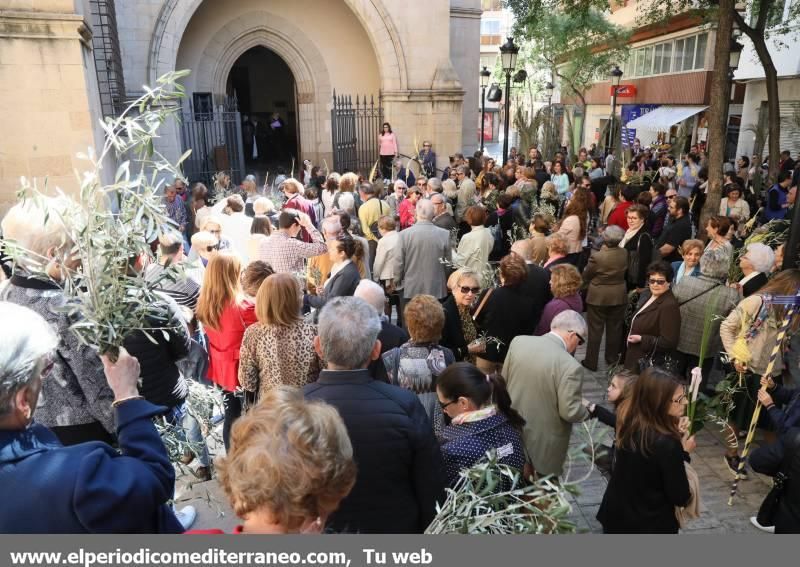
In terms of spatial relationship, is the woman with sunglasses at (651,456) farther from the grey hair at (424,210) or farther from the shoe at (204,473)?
the grey hair at (424,210)

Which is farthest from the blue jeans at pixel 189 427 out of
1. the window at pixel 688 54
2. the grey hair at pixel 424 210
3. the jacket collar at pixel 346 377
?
the window at pixel 688 54

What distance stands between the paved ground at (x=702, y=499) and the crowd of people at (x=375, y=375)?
0.16 meters

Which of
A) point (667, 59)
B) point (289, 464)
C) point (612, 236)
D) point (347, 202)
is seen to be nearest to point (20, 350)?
point (289, 464)

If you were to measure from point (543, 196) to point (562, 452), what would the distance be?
20.5 feet

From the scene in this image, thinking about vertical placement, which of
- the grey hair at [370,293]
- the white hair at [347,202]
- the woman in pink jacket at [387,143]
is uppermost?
the woman in pink jacket at [387,143]

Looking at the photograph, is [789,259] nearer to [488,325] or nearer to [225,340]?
[488,325]

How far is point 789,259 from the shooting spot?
15.7 feet

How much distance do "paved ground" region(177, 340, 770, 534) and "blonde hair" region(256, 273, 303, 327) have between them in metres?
1.22

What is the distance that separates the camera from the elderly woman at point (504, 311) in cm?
478

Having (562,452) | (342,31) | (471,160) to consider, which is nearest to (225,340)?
(562,452)

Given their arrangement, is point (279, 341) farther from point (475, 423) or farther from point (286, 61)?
point (286, 61)

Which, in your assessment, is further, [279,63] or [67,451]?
[279,63]

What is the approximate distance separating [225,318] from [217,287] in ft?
0.74

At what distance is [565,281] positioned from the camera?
195 inches
